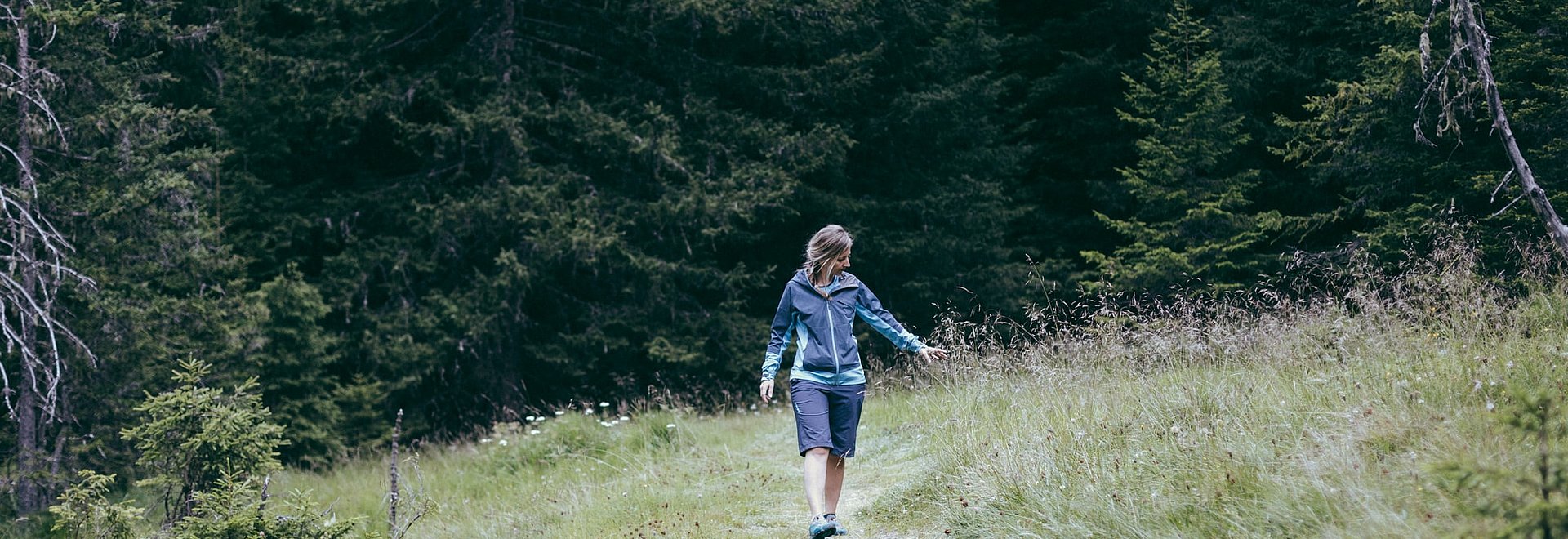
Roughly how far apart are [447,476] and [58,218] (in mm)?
5083

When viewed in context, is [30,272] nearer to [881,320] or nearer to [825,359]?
[825,359]

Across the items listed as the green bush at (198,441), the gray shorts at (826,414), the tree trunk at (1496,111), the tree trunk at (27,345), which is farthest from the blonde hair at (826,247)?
the tree trunk at (27,345)

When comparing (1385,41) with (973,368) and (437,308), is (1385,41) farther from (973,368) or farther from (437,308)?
(437,308)

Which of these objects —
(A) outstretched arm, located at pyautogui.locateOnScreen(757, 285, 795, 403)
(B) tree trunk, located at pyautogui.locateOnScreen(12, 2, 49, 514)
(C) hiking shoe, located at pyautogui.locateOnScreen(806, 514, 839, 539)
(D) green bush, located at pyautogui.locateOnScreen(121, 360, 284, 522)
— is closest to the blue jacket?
(A) outstretched arm, located at pyautogui.locateOnScreen(757, 285, 795, 403)

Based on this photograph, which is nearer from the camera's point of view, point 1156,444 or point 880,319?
point 1156,444

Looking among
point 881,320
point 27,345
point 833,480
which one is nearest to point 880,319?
point 881,320

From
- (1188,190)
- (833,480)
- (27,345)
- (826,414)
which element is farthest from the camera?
(1188,190)

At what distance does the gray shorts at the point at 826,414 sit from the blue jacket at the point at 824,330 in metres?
0.05

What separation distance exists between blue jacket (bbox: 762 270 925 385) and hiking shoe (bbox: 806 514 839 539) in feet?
2.29

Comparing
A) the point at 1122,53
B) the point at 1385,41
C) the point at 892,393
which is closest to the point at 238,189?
the point at 892,393

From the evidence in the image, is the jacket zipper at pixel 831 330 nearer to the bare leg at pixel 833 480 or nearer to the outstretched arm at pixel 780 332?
the outstretched arm at pixel 780 332

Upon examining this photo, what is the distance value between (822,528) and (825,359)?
842 mm

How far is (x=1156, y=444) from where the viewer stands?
16.7 feet

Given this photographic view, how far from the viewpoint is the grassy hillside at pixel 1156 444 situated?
13.1 ft
